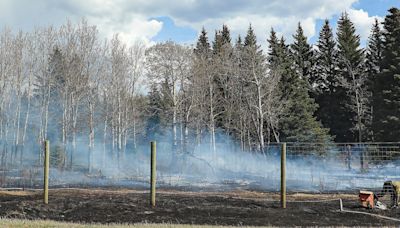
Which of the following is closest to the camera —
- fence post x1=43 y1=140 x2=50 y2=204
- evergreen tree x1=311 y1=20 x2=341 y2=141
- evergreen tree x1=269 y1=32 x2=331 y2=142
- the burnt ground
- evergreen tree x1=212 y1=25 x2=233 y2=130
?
the burnt ground

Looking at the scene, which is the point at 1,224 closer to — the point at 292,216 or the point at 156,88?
the point at 292,216

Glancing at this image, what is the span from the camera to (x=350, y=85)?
135ft

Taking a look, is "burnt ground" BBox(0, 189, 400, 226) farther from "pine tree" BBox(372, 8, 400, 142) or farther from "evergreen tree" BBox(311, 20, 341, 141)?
"evergreen tree" BBox(311, 20, 341, 141)

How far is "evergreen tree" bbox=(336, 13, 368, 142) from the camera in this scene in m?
40.7

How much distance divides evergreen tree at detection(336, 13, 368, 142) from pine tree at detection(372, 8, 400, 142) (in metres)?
8.10

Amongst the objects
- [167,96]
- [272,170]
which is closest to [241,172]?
[272,170]

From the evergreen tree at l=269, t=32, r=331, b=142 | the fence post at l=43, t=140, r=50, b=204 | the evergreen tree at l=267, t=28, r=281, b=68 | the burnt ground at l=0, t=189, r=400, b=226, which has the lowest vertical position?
the burnt ground at l=0, t=189, r=400, b=226

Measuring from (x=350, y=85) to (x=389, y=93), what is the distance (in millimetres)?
10789

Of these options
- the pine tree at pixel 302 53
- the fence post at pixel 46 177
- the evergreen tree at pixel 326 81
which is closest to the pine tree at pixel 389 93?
the evergreen tree at pixel 326 81

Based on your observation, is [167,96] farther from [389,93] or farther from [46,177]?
[46,177]

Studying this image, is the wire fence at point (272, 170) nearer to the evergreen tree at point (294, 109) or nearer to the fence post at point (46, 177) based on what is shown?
the evergreen tree at point (294, 109)

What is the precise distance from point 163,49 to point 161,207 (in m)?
24.6

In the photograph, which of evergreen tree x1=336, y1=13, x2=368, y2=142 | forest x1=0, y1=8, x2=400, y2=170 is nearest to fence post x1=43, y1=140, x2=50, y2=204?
forest x1=0, y1=8, x2=400, y2=170

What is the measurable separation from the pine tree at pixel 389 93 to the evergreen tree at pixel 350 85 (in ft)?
26.6
